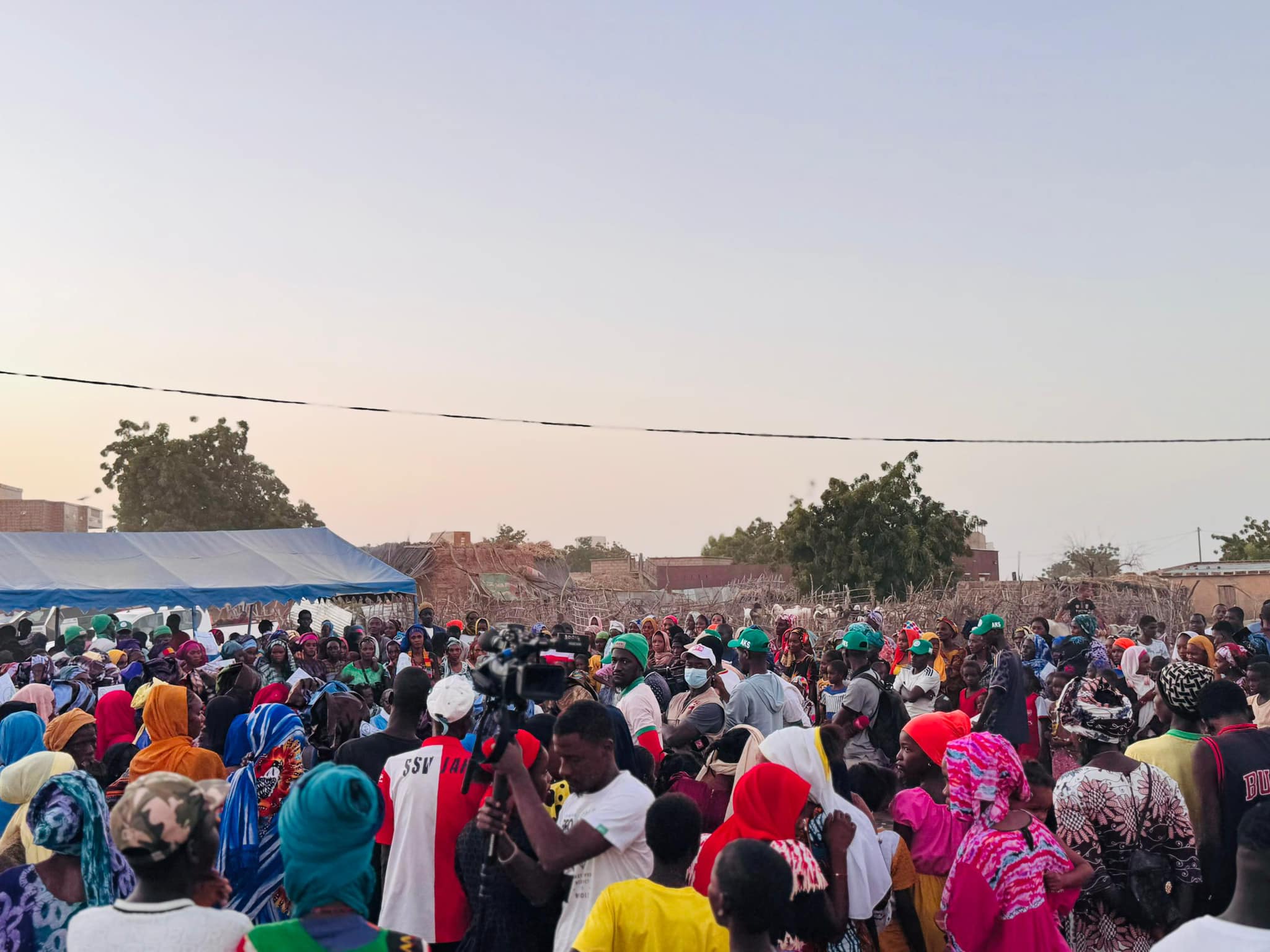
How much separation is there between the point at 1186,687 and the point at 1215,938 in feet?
8.39

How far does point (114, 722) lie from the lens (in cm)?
694

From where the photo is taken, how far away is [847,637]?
8.19m

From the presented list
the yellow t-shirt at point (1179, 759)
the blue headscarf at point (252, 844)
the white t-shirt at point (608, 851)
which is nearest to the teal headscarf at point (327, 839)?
the white t-shirt at point (608, 851)

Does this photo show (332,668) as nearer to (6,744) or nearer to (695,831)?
(6,744)

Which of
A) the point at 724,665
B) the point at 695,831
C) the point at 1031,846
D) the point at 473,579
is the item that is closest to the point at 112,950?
the point at 695,831

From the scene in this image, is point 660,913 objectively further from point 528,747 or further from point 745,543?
point 745,543

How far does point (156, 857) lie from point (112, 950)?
0.79 feet

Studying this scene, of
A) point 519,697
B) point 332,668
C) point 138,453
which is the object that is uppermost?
point 138,453

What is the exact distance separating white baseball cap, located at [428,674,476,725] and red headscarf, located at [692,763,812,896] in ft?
4.30

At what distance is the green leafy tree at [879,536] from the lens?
104 feet

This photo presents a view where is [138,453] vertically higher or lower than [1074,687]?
higher

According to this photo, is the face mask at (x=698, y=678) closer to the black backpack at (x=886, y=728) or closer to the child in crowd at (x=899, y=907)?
the black backpack at (x=886, y=728)

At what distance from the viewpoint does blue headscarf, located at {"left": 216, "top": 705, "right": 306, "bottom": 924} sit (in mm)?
5223

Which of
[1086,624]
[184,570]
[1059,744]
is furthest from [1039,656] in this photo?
[184,570]
